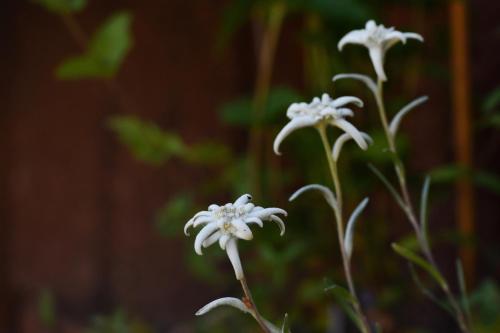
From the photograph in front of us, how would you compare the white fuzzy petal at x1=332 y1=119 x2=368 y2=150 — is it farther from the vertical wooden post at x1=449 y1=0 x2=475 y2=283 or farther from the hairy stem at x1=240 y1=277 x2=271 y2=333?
the vertical wooden post at x1=449 y1=0 x2=475 y2=283

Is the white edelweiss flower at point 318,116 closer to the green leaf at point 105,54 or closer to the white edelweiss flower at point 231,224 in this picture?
the white edelweiss flower at point 231,224

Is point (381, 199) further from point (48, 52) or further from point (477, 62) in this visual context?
point (48, 52)

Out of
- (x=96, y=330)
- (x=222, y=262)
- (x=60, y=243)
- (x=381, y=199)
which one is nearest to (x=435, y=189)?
(x=381, y=199)

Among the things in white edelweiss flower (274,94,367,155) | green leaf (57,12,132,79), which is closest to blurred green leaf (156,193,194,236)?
green leaf (57,12,132,79)

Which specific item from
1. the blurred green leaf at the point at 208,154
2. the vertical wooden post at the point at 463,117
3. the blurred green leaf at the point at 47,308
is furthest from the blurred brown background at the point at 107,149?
the blurred green leaf at the point at 208,154

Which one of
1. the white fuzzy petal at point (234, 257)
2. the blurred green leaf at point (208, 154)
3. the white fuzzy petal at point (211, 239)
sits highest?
the blurred green leaf at point (208, 154)

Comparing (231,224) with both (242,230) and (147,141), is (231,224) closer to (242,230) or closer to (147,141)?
(242,230)
